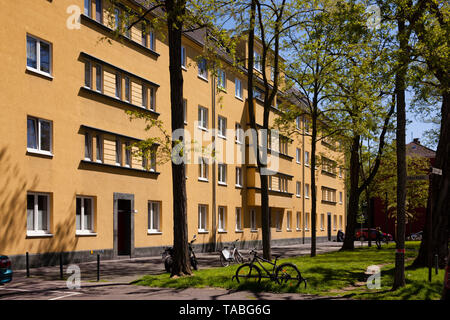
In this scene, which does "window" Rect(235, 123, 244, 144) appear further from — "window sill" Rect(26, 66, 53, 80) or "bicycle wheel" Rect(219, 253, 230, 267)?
"window sill" Rect(26, 66, 53, 80)

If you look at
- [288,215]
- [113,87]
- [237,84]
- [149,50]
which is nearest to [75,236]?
[113,87]

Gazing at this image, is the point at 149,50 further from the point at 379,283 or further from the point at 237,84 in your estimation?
the point at 379,283

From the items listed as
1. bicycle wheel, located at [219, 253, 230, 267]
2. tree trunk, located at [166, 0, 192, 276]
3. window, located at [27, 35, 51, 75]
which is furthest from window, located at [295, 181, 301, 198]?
tree trunk, located at [166, 0, 192, 276]

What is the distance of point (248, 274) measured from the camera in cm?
1452

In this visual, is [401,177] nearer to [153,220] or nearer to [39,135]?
[39,135]

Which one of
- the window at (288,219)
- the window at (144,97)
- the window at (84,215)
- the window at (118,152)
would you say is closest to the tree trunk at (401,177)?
the window at (84,215)

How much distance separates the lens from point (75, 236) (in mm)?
22000

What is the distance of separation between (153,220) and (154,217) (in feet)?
0.58

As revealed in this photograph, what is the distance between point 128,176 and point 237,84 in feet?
50.2

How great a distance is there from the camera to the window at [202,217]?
32750 millimetres

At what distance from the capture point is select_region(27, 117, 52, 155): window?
20195 mm

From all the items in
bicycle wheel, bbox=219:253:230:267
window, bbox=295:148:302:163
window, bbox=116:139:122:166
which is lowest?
bicycle wheel, bbox=219:253:230:267

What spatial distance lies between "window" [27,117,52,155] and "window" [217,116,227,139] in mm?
15515

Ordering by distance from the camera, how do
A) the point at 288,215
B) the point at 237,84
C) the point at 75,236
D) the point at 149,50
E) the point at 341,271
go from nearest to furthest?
1. the point at 341,271
2. the point at 75,236
3. the point at 149,50
4. the point at 237,84
5. the point at 288,215
